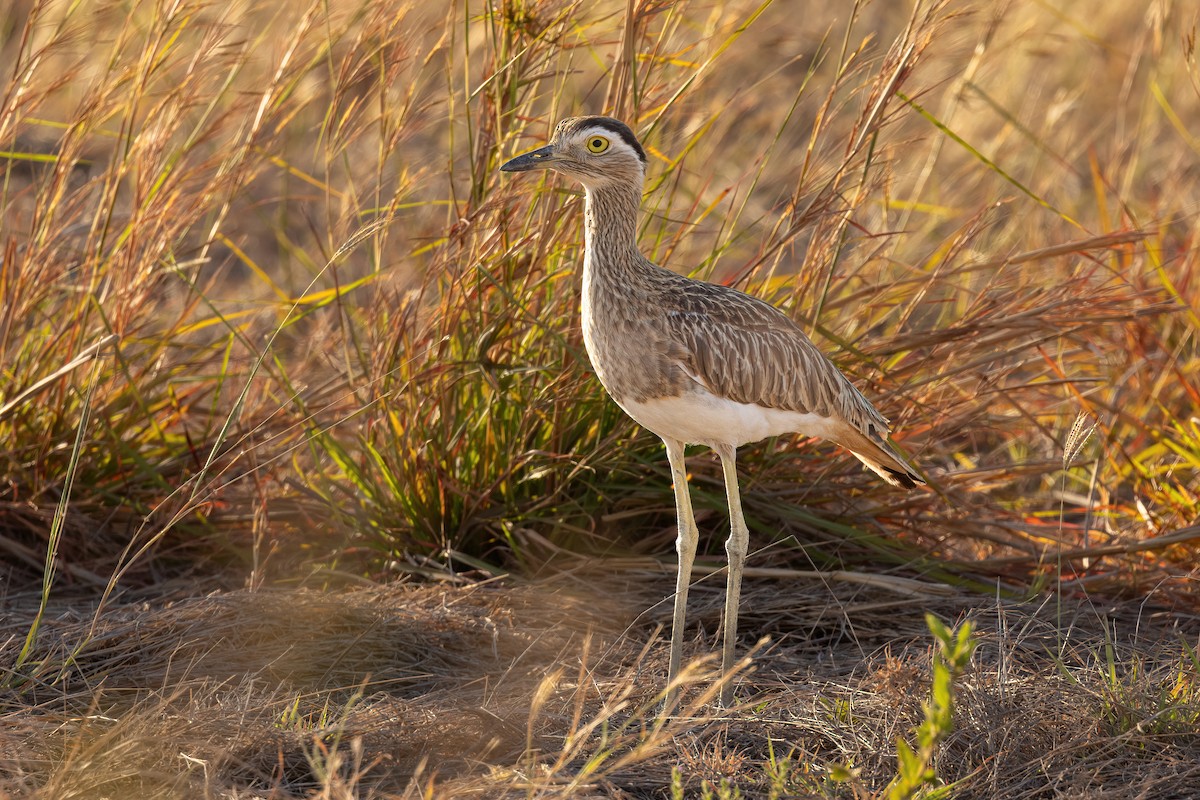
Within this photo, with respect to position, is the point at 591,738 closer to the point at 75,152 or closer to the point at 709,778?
the point at 709,778

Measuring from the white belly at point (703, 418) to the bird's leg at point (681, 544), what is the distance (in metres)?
0.09

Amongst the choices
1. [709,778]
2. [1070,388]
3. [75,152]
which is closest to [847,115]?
[1070,388]

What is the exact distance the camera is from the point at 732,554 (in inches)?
138

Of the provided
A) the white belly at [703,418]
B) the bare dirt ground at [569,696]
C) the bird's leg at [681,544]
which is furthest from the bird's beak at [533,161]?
the bare dirt ground at [569,696]

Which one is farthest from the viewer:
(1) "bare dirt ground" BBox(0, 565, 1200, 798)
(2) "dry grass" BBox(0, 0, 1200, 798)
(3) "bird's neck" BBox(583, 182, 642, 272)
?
(3) "bird's neck" BBox(583, 182, 642, 272)

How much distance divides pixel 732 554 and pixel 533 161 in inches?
45.6

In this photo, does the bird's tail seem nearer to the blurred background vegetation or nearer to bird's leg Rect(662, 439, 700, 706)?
the blurred background vegetation

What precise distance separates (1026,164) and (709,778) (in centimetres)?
523

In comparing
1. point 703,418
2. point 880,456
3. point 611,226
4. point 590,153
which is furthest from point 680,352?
point 880,456

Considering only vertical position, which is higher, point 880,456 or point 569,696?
point 880,456

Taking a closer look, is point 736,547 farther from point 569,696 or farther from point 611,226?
point 611,226

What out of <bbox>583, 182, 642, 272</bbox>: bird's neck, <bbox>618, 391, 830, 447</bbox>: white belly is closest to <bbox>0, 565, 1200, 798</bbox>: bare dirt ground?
<bbox>618, 391, 830, 447</bbox>: white belly

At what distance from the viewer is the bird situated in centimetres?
328

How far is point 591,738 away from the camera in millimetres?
3061
